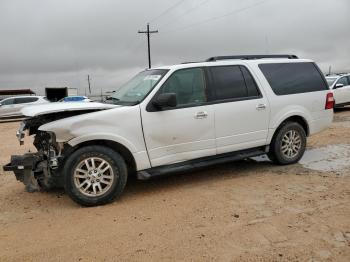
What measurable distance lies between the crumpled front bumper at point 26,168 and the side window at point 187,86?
203cm

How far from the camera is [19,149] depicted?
10352mm

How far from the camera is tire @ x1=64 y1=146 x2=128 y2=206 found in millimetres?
5055

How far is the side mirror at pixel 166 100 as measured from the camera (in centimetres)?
533

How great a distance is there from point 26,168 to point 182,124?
223 cm

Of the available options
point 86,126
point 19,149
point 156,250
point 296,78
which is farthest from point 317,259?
point 19,149

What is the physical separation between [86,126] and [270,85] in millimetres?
3208

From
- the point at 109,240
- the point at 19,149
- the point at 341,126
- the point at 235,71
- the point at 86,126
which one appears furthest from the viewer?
the point at 341,126

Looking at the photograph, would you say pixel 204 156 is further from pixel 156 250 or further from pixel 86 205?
pixel 156 250

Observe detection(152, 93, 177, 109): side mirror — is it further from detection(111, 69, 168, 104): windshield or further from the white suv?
detection(111, 69, 168, 104): windshield

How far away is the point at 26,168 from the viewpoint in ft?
17.8

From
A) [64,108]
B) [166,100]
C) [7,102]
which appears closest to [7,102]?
[7,102]

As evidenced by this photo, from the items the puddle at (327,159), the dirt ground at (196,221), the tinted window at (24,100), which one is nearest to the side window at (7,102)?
the tinted window at (24,100)

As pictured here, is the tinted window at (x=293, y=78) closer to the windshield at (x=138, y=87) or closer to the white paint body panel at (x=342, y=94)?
the windshield at (x=138, y=87)

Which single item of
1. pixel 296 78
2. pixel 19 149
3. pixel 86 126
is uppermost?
pixel 296 78
